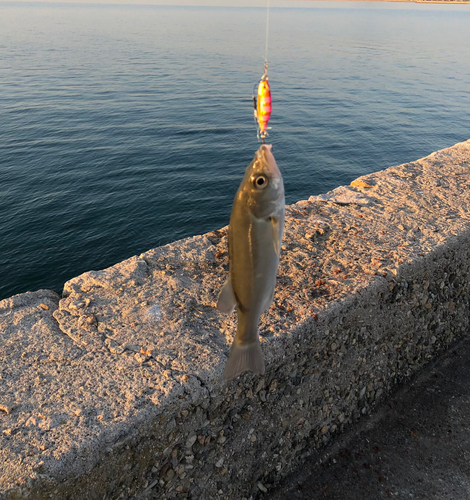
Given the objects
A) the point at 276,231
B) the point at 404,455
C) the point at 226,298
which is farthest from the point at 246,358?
the point at 404,455

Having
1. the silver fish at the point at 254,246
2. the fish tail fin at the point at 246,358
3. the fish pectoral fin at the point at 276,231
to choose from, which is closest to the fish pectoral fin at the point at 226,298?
the silver fish at the point at 254,246

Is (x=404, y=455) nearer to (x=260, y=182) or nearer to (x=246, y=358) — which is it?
(x=246, y=358)

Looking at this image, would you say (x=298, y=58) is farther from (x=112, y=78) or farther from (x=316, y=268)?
(x=316, y=268)

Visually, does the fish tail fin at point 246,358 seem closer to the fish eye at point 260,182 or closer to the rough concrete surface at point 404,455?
the fish eye at point 260,182

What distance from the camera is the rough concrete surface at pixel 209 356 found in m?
3.64

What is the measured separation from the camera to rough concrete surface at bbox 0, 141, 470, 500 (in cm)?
364

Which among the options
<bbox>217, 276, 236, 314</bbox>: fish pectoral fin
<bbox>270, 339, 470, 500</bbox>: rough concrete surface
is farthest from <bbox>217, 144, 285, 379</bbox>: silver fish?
<bbox>270, 339, 470, 500</bbox>: rough concrete surface

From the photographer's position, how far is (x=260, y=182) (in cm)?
285

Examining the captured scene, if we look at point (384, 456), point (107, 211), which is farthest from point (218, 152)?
point (384, 456)

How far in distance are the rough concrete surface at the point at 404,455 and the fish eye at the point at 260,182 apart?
145 inches

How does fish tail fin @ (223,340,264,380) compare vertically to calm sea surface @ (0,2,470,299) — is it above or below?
above

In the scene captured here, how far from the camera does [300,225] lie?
22.0 ft

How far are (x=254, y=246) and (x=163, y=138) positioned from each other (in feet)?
72.6

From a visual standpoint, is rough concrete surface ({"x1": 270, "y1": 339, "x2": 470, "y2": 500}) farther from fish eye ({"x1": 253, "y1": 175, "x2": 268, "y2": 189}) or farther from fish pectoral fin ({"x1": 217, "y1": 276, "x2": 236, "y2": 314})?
fish eye ({"x1": 253, "y1": 175, "x2": 268, "y2": 189})
